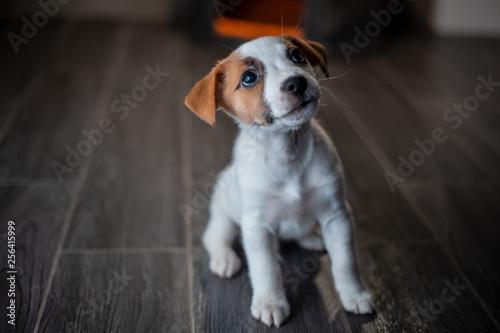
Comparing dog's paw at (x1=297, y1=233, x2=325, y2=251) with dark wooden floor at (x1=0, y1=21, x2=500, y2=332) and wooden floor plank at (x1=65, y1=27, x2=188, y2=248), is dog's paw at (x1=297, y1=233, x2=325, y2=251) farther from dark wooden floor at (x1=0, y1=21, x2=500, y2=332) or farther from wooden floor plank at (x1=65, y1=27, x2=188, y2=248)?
wooden floor plank at (x1=65, y1=27, x2=188, y2=248)

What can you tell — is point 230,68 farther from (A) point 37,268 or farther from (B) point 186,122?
(B) point 186,122

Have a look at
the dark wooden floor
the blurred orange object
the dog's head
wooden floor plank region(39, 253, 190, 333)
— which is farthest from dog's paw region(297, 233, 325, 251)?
the blurred orange object

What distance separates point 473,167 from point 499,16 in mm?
1942

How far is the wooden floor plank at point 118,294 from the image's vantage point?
1312mm

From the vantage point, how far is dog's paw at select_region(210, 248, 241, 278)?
1.47 meters

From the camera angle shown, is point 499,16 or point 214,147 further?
point 499,16

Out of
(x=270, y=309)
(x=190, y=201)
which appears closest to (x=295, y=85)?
(x=270, y=309)

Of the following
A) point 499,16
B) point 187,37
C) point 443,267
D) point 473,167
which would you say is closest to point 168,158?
point 443,267

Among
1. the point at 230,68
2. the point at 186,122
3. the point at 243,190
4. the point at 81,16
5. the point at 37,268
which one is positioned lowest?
the point at 81,16

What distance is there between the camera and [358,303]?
1.32m

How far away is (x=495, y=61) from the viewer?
3.12 metres

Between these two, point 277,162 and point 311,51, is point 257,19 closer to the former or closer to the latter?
point 311,51

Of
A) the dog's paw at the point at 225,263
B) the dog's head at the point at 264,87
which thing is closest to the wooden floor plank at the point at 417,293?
the dog's paw at the point at 225,263

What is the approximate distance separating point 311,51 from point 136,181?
0.98 metres
